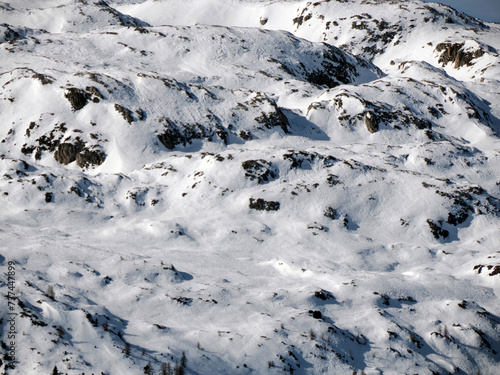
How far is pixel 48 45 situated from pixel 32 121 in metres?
27.9

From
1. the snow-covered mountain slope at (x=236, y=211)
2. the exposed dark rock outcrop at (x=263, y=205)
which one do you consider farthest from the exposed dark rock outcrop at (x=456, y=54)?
the exposed dark rock outcrop at (x=263, y=205)

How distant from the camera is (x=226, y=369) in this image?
2120 centimetres

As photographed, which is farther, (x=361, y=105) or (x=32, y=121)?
(x=361, y=105)

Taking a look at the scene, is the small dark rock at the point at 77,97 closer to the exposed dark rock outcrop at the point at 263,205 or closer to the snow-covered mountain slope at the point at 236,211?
the snow-covered mountain slope at the point at 236,211

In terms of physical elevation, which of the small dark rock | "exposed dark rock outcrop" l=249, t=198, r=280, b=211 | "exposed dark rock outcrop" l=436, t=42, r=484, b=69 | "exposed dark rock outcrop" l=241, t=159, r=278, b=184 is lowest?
the small dark rock

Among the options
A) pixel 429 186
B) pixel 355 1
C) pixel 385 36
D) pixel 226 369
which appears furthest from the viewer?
pixel 355 1

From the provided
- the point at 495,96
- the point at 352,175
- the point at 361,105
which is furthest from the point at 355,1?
the point at 352,175

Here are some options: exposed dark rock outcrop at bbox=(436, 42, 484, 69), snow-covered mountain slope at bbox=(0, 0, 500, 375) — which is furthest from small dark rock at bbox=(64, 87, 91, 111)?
exposed dark rock outcrop at bbox=(436, 42, 484, 69)

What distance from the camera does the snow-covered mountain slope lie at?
23469mm

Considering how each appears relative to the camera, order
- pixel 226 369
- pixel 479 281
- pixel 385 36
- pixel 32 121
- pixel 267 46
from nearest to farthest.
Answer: pixel 226 369 → pixel 479 281 → pixel 32 121 → pixel 267 46 → pixel 385 36

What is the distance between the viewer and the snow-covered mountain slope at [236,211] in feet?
77.0

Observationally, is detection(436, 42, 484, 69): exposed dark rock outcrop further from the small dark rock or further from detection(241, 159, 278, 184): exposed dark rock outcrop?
the small dark rock

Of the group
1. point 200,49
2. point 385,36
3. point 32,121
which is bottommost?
point 32,121

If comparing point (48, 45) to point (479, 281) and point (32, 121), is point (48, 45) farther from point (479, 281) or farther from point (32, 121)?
point (479, 281)
